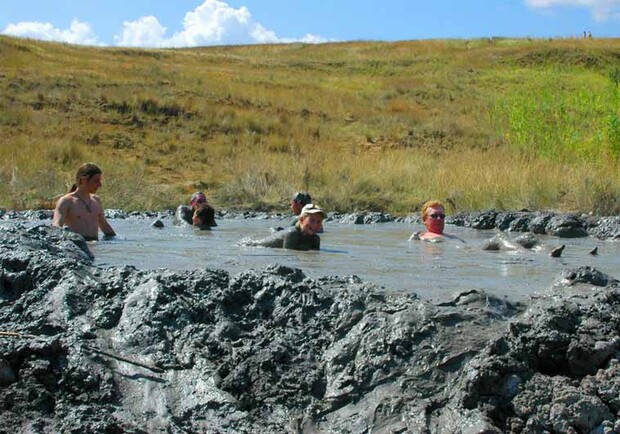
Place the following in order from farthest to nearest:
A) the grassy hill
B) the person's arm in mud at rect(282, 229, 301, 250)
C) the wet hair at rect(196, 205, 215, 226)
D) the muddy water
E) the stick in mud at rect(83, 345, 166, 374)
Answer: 1. the grassy hill
2. the wet hair at rect(196, 205, 215, 226)
3. the person's arm in mud at rect(282, 229, 301, 250)
4. the muddy water
5. the stick in mud at rect(83, 345, 166, 374)

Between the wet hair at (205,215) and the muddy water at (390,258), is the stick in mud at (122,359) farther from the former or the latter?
the wet hair at (205,215)

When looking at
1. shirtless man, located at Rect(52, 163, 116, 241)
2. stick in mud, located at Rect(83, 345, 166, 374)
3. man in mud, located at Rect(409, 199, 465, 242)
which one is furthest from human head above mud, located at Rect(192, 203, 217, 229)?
stick in mud, located at Rect(83, 345, 166, 374)

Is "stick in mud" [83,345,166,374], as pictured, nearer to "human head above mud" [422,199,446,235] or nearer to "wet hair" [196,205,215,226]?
"human head above mud" [422,199,446,235]

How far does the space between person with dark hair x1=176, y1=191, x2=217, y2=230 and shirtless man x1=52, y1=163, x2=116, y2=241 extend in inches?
87.2

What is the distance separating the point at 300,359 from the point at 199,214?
24.4ft

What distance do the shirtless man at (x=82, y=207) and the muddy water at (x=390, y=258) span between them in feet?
1.29

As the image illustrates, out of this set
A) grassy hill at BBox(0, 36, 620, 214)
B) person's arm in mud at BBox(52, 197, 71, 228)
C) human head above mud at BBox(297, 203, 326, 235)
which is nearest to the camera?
human head above mud at BBox(297, 203, 326, 235)

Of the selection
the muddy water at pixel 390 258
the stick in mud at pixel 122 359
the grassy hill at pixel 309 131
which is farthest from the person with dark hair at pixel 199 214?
the stick in mud at pixel 122 359

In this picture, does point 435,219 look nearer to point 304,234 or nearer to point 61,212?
point 304,234

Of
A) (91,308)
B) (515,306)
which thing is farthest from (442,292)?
(91,308)

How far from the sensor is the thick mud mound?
4418 millimetres

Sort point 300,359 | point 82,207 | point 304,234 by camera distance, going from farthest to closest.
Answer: point 82,207
point 304,234
point 300,359

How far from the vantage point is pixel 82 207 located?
1005 cm

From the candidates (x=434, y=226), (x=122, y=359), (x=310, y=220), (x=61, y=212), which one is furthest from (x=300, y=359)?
(x=434, y=226)
